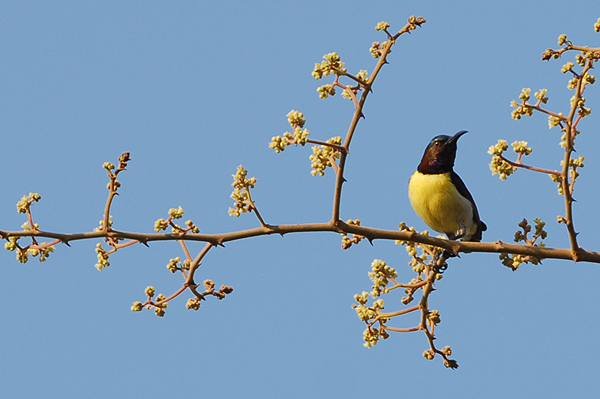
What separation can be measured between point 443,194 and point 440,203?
113 mm

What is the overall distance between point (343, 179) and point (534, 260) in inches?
77.4

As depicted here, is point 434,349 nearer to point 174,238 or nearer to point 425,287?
point 425,287

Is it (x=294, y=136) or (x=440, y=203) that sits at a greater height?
(x=440, y=203)

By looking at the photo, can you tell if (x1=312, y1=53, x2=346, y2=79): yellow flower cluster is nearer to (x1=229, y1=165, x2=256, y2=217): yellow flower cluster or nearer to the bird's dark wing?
(x1=229, y1=165, x2=256, y2=217): yellow flower cluster

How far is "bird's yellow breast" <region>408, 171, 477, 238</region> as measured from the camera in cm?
816

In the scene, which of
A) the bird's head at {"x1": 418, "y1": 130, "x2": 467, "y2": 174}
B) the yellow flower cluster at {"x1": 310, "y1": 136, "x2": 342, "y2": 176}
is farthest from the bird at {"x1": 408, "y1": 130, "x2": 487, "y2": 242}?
the yellow flower cluster at {"x1": 310, "y1": 136, "x2": 342, "y2": 176}

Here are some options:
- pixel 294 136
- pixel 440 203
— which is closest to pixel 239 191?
pixel 294 136

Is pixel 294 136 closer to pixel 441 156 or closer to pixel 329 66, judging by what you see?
pixel 329 66

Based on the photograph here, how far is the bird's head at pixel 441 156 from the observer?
8430 millimetres

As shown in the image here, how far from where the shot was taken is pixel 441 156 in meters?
8.48

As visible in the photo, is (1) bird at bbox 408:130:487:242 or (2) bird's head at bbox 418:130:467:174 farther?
(2) bird's head at bbox 418:130:467:174

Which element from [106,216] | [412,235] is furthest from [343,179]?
[106,216]

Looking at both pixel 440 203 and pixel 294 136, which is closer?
pixel 294 136

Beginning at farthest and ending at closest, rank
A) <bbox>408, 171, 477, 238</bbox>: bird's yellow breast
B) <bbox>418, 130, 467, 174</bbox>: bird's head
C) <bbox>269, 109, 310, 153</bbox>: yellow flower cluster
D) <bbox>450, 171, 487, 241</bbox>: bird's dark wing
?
<bbox>418, 130, 467, 174</bbox>: bird's head → <bbox>450, 171, 487, 241</bbox>: bird's dark wing → <bbox>408, 171, 477, 238</bbox>: bird's yellow breast → <bbox>269, 109, 310, 153</bbox>: yellow flower cluster
